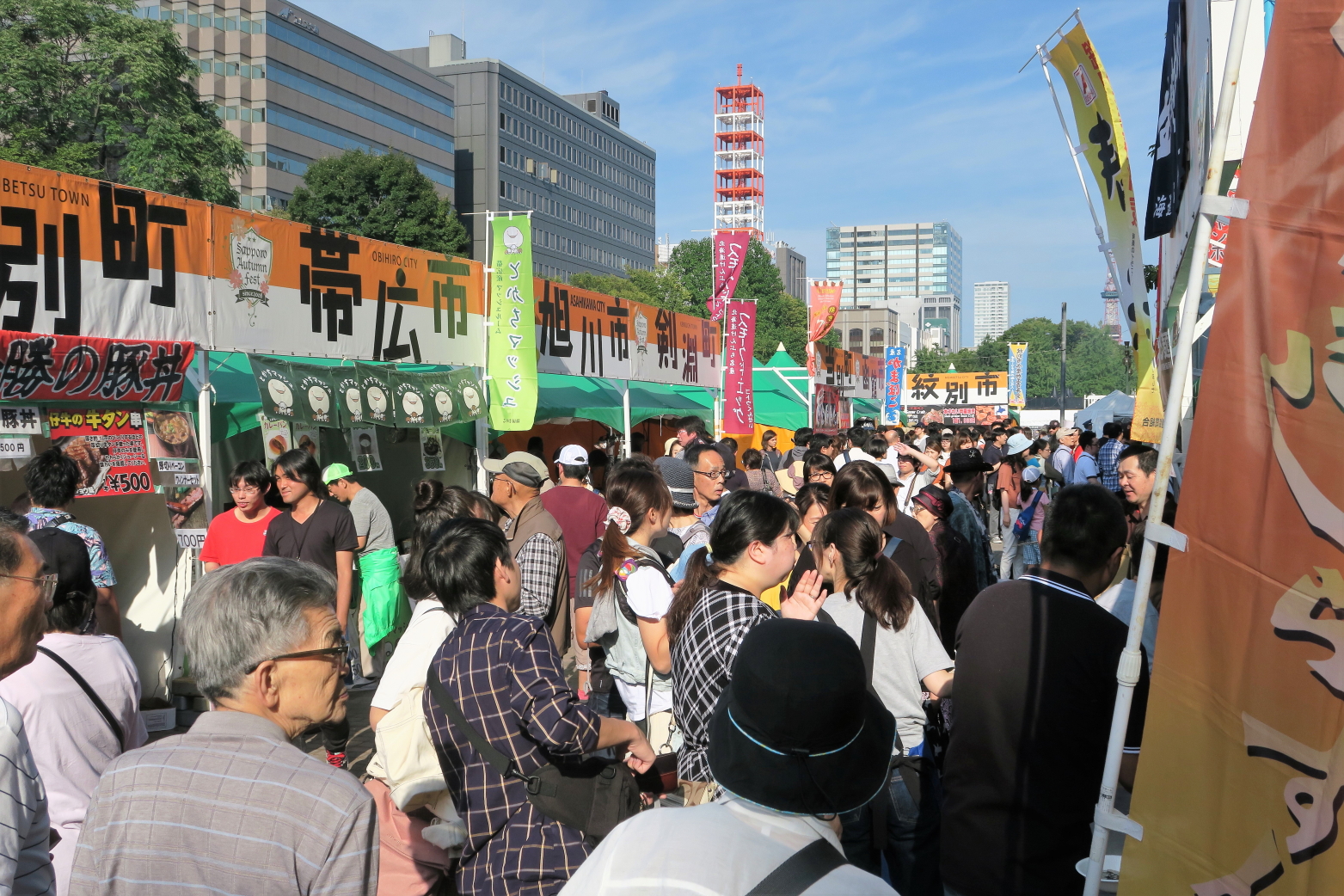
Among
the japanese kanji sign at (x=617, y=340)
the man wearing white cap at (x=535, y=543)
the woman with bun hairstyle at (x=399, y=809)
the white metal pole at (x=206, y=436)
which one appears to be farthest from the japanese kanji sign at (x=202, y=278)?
the woman with bun hairstyle at (x=399, y=809)

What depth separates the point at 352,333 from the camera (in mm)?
9141

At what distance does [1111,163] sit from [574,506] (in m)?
3.56

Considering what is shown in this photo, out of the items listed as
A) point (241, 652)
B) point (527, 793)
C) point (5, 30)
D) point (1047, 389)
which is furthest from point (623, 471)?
point (1047, 389)

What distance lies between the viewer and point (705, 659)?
Result: 270 centimetres

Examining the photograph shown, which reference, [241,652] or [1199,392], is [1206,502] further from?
[241,652]

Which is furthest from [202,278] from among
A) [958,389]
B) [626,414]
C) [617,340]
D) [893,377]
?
[958,389]

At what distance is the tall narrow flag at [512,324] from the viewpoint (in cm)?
1077

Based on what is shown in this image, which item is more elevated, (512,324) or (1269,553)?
(512,324)

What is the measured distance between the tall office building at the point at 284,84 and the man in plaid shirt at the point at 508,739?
58221mm

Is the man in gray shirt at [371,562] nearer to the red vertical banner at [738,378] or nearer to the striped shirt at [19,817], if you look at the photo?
the striped shirt at [19,817]

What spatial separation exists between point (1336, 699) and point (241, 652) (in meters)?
1.83

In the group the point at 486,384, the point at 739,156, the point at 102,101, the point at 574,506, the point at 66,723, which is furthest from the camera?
the point at 739,156

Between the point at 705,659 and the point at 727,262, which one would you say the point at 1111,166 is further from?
the point at 727,262

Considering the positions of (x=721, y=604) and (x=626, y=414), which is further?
(x=626, y=414)
